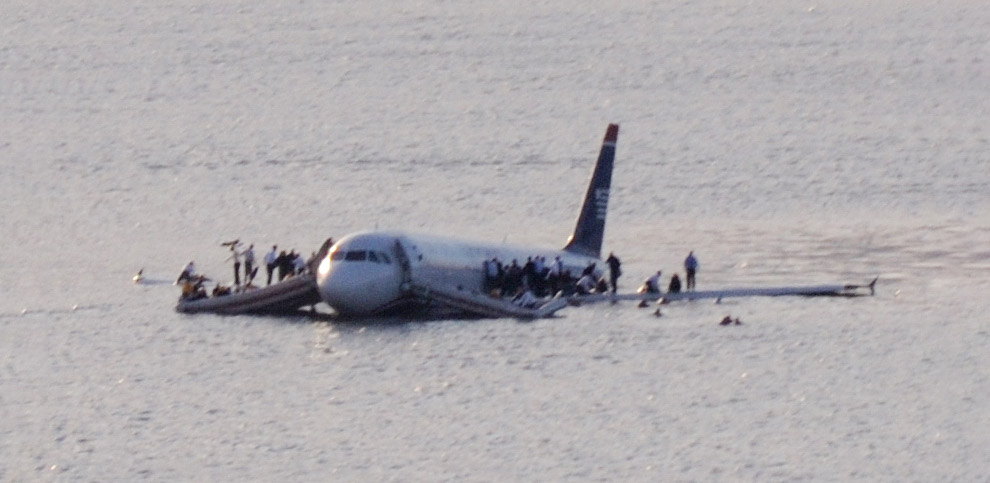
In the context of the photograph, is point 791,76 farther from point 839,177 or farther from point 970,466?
point 970,466

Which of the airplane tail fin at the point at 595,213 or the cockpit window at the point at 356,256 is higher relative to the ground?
the airplane tail fin at the point at 595,213

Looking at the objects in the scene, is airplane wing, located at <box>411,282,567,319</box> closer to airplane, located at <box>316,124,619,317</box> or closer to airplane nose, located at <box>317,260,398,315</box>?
airplane, located at <box>316,124,619,317</box>

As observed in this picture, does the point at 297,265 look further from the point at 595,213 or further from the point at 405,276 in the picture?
the point at 595,213

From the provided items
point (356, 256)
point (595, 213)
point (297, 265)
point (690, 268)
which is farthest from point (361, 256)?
point (595, 213)

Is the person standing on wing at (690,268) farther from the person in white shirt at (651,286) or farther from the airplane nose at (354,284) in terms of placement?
the airplane nose at (354,284)

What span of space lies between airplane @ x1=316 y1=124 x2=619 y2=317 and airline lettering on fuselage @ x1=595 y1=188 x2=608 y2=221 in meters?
10.9

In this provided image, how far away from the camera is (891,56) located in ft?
563

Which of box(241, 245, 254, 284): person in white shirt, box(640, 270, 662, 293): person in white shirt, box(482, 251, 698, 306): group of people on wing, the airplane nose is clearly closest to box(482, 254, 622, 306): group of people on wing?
box(482, 251, 698, 306): group of people on wing

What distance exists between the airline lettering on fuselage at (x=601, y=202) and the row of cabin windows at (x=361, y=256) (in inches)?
673

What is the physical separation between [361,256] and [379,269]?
647 mm

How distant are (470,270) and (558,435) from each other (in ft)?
64.1

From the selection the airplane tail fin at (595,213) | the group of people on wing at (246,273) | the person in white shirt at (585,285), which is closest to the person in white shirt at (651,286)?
the person in white shirt at (585,285)

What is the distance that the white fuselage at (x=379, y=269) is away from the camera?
58.1m

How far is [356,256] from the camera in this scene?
5828 cm
